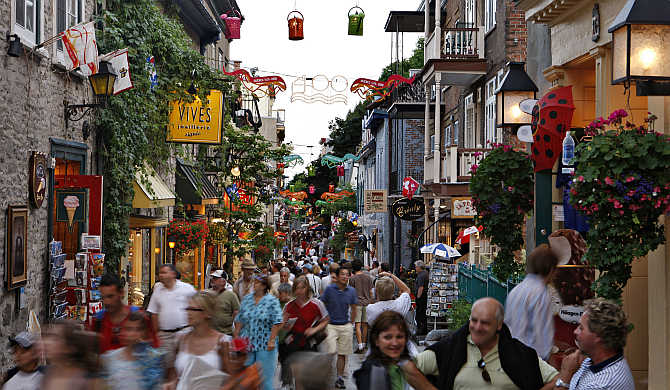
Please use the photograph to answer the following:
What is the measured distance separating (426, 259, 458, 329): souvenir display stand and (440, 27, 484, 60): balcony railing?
670 centimetres

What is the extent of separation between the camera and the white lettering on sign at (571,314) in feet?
34.2

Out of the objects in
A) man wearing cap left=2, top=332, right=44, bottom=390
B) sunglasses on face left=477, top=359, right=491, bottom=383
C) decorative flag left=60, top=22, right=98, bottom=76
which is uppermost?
decorative flag left=60, top=22, right=98, bottom=76

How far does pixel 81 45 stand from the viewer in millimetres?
13172

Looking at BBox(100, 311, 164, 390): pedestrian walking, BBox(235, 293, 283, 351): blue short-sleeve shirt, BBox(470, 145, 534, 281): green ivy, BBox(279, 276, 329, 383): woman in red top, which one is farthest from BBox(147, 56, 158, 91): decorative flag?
BBox(100, 311, 164, 390): pedestrian walking

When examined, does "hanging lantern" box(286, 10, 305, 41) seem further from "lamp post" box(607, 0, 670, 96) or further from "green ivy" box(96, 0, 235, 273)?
"lamp post" box(607, 0, 670, 96)

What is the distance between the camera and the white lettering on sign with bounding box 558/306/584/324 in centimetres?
1043

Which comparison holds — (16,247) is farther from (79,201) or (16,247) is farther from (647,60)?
(647,60)

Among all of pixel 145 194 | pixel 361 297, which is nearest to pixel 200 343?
pixel 361 297

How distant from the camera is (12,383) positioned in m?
6.14

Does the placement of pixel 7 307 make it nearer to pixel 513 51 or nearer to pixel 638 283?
pixel 638 283

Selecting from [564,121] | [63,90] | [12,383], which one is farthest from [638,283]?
[63,90]

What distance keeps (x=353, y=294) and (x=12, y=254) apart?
5.14m

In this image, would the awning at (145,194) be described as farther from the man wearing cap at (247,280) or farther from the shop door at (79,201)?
the man wearing cap at (247,280)

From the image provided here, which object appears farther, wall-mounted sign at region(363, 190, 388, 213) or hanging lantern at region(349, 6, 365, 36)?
wall-mounted sign at region(363, 190, 388, 213)
